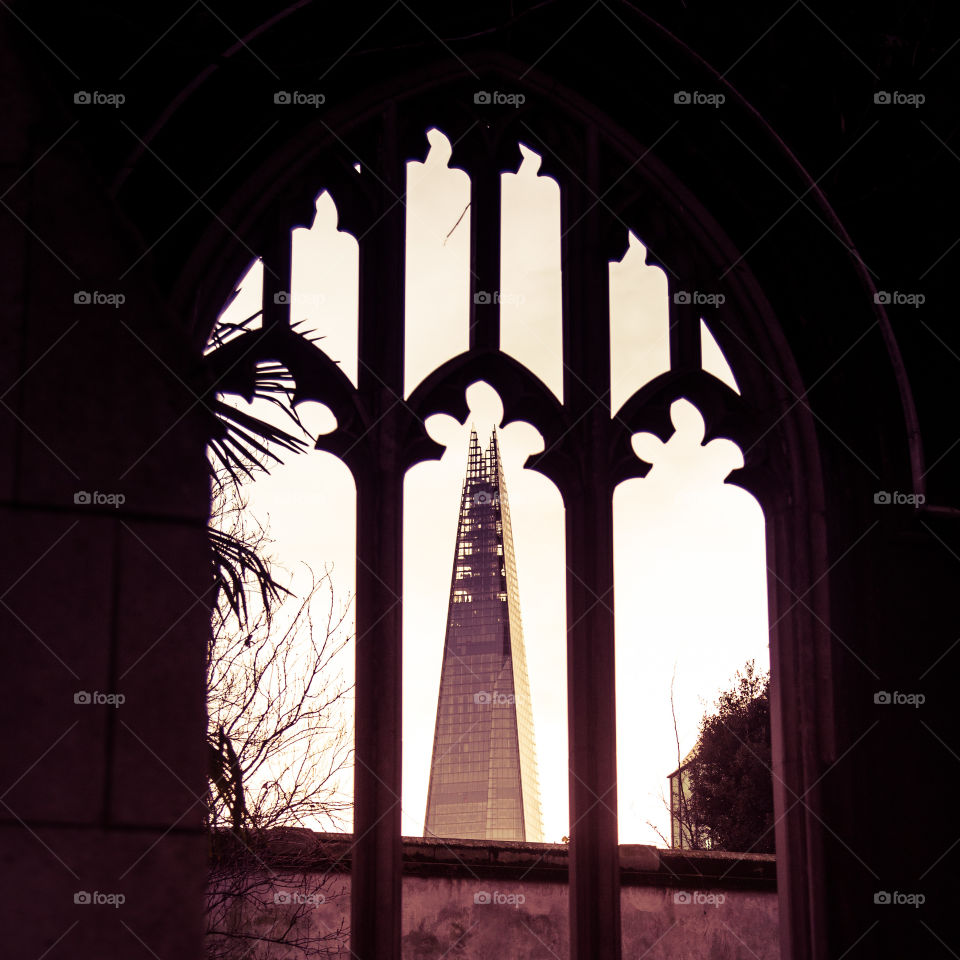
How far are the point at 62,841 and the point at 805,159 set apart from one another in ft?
14.7

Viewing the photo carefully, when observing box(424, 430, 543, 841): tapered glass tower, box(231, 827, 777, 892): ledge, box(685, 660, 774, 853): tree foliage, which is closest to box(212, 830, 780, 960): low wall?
box(231, 827, 777, 892): ledge

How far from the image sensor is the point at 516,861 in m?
9.47

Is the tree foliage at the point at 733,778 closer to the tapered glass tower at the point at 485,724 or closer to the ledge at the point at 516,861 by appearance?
the tapered glass tower at the point at 485,724

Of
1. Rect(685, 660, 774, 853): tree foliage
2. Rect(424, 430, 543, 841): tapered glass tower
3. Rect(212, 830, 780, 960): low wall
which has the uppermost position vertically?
Rect(424, 430, 543, 841): tapered glass tower

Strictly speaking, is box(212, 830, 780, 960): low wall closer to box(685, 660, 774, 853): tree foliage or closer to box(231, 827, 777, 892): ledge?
box(231, 827, 777, 892): ledge

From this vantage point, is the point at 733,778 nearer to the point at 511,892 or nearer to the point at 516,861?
the point at 511,892

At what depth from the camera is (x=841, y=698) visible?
4887mm

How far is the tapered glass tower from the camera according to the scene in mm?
17656

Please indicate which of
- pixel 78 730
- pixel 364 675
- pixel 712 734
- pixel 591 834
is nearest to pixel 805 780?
pixel 591 834

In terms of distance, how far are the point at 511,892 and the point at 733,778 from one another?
18.0 feet

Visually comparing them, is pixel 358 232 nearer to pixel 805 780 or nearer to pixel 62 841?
pixel 805 780

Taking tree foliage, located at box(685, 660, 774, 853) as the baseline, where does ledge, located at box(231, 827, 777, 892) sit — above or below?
below

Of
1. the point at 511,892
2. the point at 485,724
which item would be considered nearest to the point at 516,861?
the point at 511,892

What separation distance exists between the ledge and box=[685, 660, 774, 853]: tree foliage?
417 centimetres
